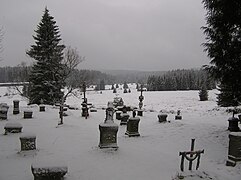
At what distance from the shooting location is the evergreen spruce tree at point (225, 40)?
10609 mm

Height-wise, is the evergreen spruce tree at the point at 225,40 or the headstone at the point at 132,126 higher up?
the evergreen spruce tree at the point at 225,40

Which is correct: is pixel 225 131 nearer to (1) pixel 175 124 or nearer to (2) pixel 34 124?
(1) pixel 175 124

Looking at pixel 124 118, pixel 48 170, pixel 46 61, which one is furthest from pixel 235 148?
pixel 46 61

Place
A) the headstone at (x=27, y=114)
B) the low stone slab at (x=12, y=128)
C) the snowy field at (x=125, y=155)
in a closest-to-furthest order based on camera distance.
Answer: the snowy field at (x=125, y=155) → the low stone slab at (x=12, y=128) → the headstone at (x=27, y=114)

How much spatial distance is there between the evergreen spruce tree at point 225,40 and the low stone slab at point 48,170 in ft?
27.6

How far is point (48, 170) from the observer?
22.4ft

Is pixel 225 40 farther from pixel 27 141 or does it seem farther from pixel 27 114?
pixel 27 114

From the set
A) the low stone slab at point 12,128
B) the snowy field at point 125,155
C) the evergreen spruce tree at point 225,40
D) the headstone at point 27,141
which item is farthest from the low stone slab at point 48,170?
the evergreen spruce tree at point 225,40

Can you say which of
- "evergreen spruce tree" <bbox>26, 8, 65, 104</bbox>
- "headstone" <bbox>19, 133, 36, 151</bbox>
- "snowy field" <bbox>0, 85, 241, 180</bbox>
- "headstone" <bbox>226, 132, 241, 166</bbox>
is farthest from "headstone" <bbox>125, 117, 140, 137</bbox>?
"evergreen spruce tree" <bbox>26, 8, 65, 104</bbox>

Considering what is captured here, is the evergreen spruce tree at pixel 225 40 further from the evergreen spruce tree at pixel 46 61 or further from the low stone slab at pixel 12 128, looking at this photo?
the evergreen spruce tree at pixel 46 61

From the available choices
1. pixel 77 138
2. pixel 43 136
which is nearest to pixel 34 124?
pixel 43 136

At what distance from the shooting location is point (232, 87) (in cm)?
1159

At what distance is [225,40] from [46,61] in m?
23.4

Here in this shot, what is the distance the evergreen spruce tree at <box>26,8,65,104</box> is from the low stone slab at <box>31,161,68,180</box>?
2216cm
